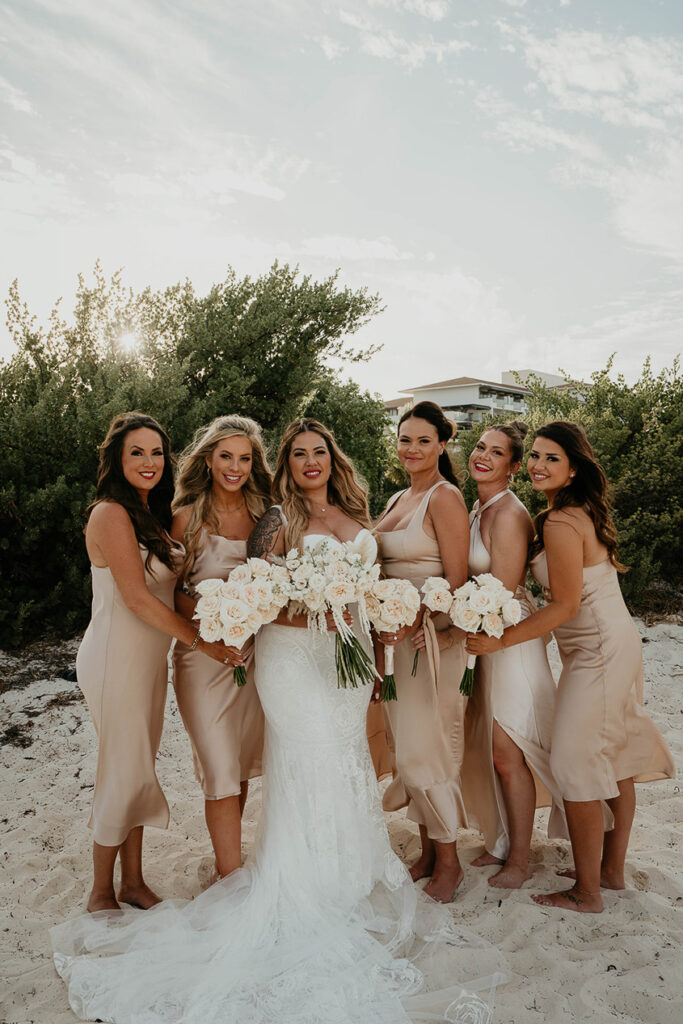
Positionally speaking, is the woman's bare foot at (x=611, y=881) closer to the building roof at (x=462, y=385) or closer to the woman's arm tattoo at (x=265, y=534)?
the woman's arm tattoo at (x=265, y=534)

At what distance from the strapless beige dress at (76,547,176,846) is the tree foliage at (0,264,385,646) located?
19.4ft

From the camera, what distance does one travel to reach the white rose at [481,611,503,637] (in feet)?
12.0

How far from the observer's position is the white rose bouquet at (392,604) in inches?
141

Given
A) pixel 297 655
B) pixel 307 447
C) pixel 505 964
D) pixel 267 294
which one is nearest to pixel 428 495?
pixel 307 447

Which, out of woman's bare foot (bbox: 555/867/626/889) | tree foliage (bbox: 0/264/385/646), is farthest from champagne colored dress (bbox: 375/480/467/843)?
tree foliage (bbox: 0/264/385/646)

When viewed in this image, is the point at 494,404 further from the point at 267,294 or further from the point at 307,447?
the point at 307,447

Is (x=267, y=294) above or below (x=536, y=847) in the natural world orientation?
above

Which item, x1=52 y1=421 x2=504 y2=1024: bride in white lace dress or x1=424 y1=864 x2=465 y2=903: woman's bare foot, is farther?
x1=424 y1=864 x2=465 y2=903: woman's bare foot

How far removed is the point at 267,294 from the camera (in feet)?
41.5

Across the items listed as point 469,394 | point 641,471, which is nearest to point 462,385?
point 469,394

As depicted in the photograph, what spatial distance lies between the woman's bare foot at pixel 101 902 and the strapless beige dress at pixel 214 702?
2.51 feet

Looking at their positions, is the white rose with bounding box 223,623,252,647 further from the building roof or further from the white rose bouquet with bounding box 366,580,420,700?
the building roof

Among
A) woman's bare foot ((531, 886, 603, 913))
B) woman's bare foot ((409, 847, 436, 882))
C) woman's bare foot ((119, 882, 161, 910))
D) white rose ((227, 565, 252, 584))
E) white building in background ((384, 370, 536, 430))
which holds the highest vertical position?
white building in background ((384, 370, 536, 430))

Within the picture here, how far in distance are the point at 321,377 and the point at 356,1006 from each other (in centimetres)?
1213
